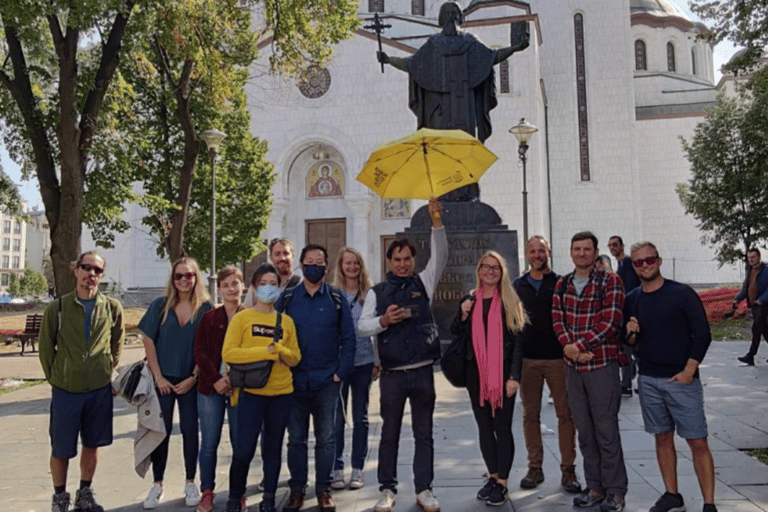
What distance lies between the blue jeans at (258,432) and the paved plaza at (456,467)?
0.37 m

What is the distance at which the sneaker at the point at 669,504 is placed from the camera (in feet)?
13.9

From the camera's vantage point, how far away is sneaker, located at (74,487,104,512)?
180 inches

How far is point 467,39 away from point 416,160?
5240 millimetres

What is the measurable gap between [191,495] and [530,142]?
24.1m

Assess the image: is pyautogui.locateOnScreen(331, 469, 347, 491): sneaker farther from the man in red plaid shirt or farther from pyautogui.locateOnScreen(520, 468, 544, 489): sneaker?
the man in red plaid shirt

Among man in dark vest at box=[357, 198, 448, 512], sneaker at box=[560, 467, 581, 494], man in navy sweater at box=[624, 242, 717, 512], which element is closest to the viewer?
man in navy sweater at box=[624, 242, 717, 512]

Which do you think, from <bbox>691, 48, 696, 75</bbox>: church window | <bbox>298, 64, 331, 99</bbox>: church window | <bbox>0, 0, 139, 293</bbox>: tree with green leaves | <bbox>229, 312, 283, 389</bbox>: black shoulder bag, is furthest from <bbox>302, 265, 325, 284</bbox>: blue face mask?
<bbox>691, 48, 696, 75</bbox>: church window

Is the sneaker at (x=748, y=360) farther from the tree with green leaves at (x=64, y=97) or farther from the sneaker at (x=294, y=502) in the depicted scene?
the tree with green leaves at (x=64, y=97)

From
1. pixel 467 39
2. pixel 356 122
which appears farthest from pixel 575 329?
pixel 356 122

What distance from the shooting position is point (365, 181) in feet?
19.5

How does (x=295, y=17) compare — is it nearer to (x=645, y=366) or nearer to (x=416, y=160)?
(x=416, y=160)

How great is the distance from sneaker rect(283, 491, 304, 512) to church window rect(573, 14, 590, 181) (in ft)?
95.5

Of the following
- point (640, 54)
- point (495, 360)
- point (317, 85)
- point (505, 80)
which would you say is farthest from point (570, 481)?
point (640, 54)

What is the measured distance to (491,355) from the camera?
179 inches
